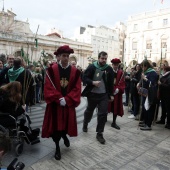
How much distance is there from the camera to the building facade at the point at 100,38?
6525cm

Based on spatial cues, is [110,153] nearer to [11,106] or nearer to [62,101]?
[62,101]

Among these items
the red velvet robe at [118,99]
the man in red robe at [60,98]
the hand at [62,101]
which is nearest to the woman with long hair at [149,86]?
the red velvet robe at [118,99]

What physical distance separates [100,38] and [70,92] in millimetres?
64416

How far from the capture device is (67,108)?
3789 millimetres

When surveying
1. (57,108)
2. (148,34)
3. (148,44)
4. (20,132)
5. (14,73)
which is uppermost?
(148,34)

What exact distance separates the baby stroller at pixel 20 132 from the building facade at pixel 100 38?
5951 cm

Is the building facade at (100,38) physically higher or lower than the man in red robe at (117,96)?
higher

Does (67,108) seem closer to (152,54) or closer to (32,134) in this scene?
(32,134)

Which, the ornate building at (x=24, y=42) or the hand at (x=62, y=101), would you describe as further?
the ornate building at (x=24, y=42)

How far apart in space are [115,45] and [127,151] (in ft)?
229

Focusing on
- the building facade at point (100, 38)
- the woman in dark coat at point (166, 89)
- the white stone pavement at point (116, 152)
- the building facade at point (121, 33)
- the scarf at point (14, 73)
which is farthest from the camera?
the building facade at point (121, 33)

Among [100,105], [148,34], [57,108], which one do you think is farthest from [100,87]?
[148,34]

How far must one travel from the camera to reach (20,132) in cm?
379

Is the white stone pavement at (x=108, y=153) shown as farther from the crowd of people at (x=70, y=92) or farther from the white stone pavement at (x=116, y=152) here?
the crowd of people at (x=70, y=92)
